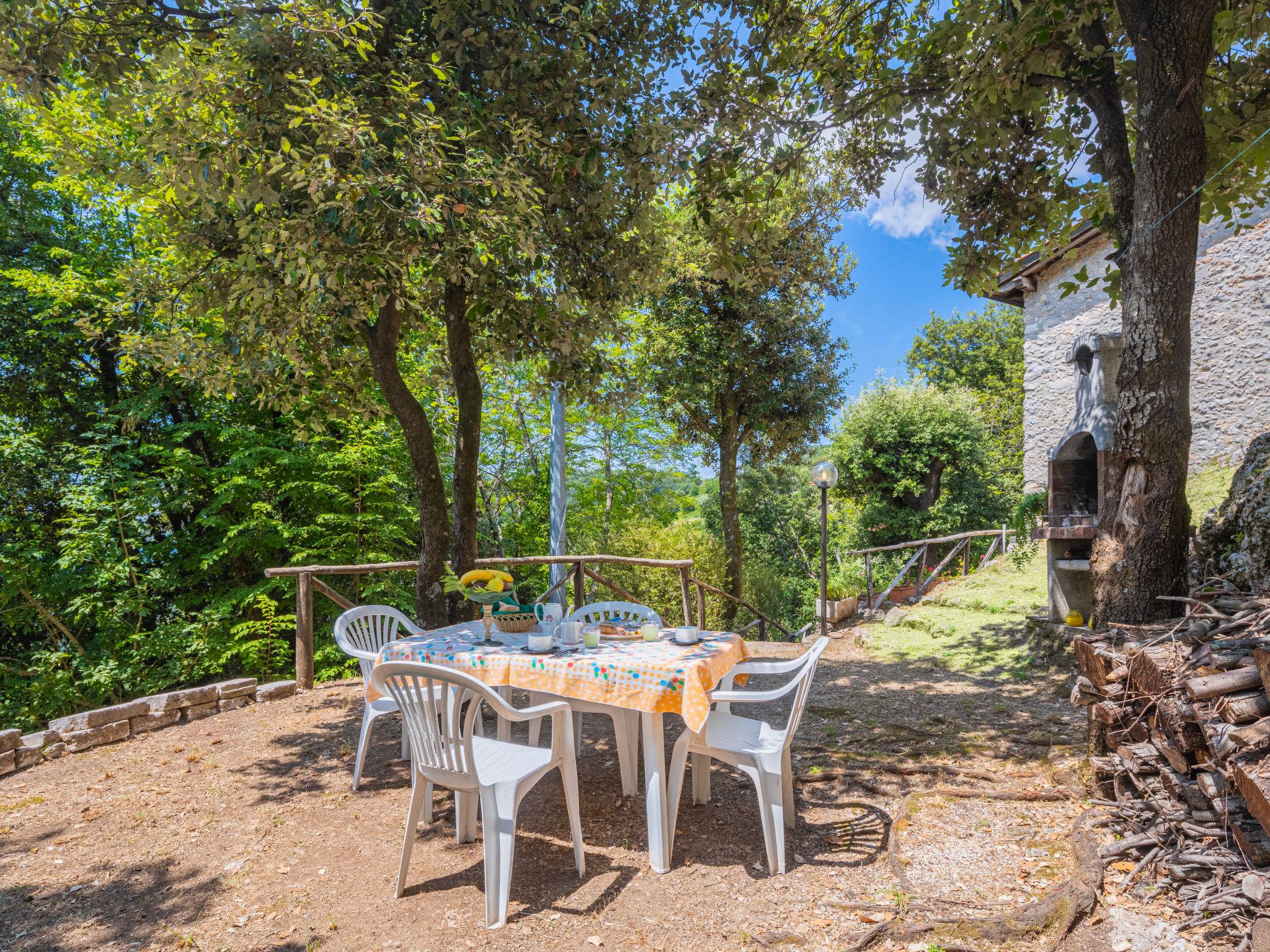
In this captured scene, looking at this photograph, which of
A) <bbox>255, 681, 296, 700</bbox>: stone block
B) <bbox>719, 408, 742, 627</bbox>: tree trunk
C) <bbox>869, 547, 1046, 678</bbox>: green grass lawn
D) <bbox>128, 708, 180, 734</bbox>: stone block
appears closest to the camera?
<bbox>128, 708, 180, 734</bbox>: stone block

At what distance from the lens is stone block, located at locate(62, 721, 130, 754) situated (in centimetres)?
392

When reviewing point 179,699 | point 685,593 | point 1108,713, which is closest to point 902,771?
point 1108,713

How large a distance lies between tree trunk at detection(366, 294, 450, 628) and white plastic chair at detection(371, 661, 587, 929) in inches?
80.7

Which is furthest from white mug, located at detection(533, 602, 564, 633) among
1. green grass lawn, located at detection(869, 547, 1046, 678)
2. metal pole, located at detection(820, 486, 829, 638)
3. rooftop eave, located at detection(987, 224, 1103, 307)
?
rooftop eave, located at detection(987, 224, 1103, 307)

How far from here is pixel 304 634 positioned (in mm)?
5344

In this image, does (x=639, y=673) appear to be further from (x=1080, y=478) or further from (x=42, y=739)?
(x=1080, y=478)

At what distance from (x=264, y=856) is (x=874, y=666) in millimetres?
5088

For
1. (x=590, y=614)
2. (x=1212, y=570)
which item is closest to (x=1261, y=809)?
(x=1212, y=570)

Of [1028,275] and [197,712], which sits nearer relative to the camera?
[197,712]

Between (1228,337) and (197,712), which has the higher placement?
(1228,337)

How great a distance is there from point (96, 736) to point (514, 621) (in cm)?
296

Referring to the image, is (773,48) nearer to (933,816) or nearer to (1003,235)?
(1003,235)

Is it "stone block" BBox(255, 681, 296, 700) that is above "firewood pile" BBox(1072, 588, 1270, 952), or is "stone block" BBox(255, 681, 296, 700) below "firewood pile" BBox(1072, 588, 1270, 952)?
below

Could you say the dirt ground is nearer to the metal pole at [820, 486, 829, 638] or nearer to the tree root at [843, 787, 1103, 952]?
the tree root at [843, 787, 1103, 952]
